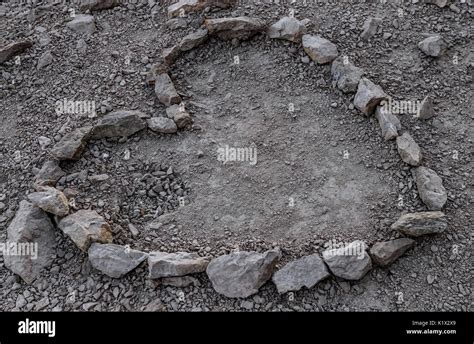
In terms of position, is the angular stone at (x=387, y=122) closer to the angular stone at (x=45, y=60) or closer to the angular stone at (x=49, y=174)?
the angular stone at (x=49, y=174)

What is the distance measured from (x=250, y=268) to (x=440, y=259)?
1945 mm

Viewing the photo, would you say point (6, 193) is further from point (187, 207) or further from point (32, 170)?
point (187, 207)

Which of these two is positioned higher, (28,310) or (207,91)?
(207,91)

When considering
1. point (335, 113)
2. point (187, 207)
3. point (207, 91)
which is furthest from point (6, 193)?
point (335, 113)

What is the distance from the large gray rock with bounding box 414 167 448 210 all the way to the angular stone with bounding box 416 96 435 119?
2.76 feet

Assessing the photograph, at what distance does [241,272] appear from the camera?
5473 mm

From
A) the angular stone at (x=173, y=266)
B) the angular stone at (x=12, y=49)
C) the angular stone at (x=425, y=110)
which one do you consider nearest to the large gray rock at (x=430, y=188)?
the angular stone at (x=425, y=110)

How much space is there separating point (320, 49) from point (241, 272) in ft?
11.1

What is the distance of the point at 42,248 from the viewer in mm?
5887

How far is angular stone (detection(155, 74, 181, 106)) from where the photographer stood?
7.09m

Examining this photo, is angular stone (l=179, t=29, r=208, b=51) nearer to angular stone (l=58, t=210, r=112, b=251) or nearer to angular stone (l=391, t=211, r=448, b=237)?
angular stone (l=58, t=210, r=112, b=251)

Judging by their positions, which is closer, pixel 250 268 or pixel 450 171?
pixel 250 268

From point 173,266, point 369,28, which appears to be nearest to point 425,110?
point 369,28

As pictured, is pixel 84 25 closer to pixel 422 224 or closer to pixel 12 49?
pixel 12 49
